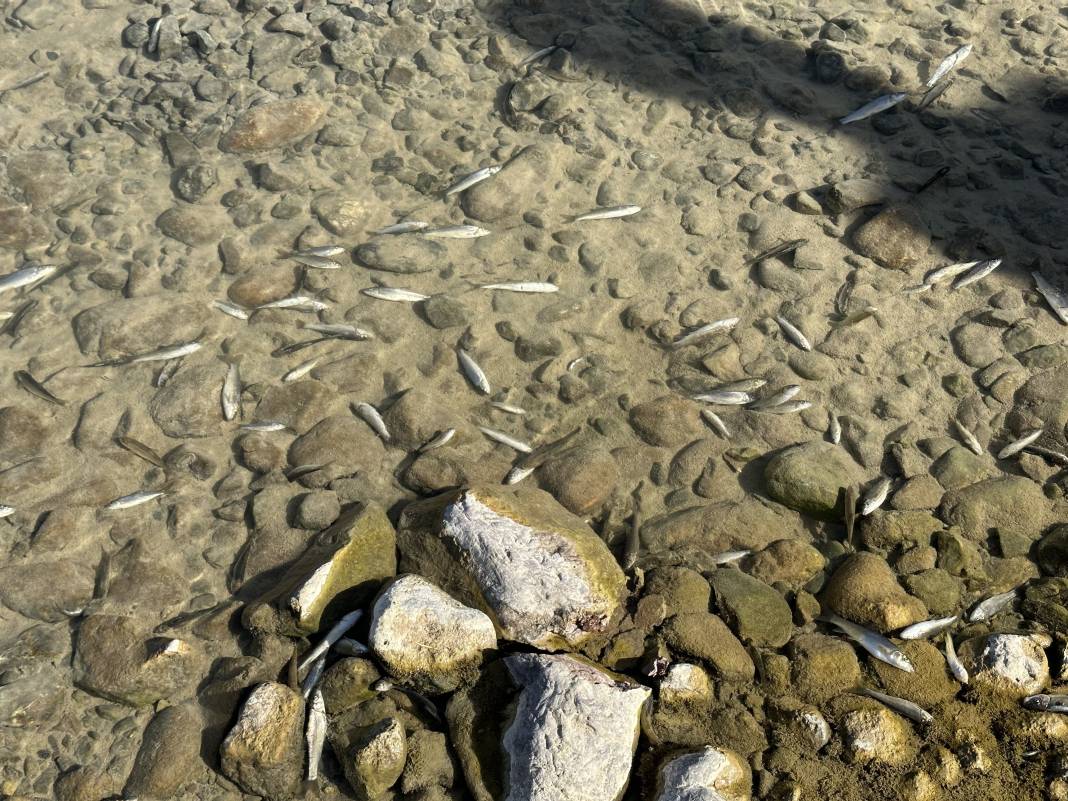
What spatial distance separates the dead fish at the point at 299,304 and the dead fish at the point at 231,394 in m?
0.45

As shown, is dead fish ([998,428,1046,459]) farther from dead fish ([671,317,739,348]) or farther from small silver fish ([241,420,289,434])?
small silver fish ([241,420,289,434])

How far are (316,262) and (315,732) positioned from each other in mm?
2529

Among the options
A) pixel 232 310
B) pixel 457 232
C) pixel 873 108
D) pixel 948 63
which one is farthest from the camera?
pixel 948 63

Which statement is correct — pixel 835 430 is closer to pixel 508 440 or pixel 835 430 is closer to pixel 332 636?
pixel 508 440

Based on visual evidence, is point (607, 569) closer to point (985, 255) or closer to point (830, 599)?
point (830, 599)

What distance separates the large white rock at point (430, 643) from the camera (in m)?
3.08

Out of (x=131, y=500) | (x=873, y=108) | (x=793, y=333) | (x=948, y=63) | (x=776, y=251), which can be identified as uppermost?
(x=948, y=63)

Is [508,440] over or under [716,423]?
under

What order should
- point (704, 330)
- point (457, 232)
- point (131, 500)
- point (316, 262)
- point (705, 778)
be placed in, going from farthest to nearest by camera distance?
point (457, 232)
point (316, 262)
point (704, 330)
point (131, 500)
point (705, 778)

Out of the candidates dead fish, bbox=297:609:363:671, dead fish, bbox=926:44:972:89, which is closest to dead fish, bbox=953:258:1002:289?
dead fish, bbox=926:44:972:89

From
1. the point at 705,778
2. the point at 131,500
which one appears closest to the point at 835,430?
the point at 705,778

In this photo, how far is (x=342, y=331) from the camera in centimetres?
438

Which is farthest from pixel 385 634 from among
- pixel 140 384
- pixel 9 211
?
pixel 9 211

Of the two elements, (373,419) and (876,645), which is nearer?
(876,645)
